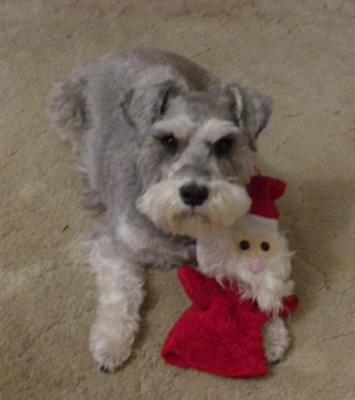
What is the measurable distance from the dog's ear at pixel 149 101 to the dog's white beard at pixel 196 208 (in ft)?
0.89

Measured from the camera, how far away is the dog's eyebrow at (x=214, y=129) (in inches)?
73.2

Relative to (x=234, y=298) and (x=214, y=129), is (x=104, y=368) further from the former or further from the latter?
(x=214, y=129)

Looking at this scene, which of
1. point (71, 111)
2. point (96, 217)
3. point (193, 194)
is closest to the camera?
point (193, 194)

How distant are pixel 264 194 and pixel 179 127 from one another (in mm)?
524

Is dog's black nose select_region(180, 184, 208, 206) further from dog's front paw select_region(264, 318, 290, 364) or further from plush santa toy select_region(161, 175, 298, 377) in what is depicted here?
dog's front paw select_region(264, 318, 290, 364)

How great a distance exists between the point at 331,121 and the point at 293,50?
27.2 inches

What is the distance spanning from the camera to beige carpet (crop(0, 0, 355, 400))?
2018 mm

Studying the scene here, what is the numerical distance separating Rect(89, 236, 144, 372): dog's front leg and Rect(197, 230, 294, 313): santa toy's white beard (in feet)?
1.07

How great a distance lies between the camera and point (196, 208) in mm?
1791

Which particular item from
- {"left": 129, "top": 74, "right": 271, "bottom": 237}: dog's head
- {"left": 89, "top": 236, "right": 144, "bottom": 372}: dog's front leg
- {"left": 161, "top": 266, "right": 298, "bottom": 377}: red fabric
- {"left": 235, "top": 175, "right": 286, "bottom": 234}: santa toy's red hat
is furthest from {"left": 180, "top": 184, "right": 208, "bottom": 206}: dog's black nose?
{"left": 89, "top": 236, "right": 144, "bottom": 372}: dog's front leg

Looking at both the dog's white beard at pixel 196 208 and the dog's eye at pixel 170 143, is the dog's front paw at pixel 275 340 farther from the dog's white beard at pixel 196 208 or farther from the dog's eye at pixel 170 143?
the dog's eye at pixel 170 143

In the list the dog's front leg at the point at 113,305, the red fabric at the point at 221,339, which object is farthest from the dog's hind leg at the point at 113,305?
the red fabric at the point at 221,339

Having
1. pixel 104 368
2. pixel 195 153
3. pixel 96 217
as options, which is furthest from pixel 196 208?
pixel 96 217

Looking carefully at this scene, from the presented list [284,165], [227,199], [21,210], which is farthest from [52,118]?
[227,199]
